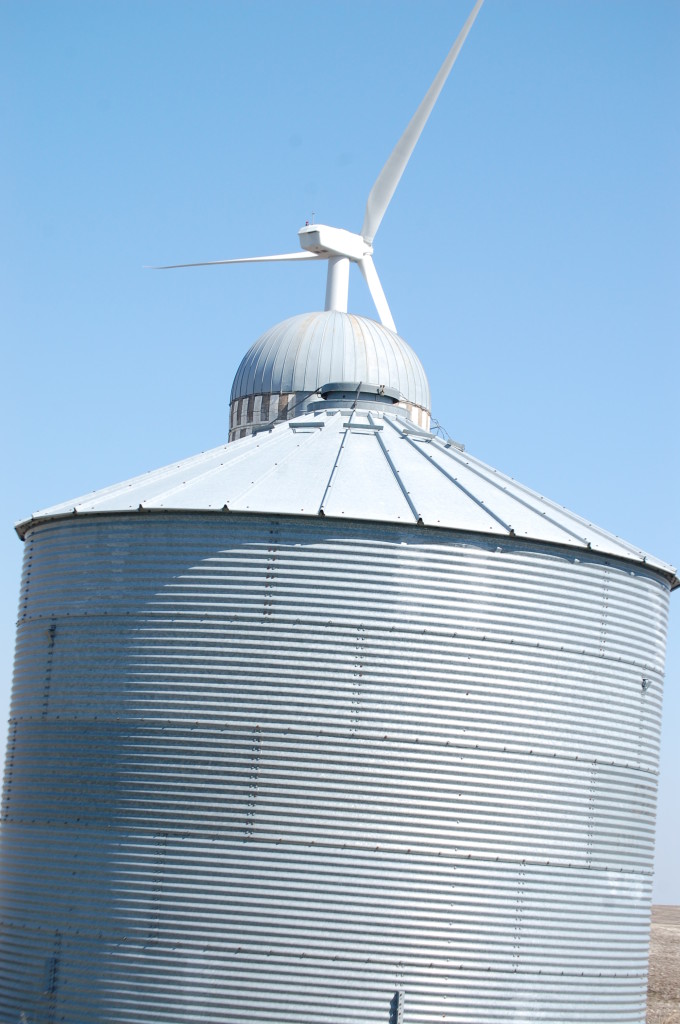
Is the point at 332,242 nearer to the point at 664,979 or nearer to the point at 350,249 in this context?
the point at 350,249

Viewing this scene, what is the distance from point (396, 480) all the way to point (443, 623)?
359 cm

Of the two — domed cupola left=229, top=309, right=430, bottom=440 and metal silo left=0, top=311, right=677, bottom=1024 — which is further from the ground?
domed cupola left=229, top=309, right=430, bottom=440

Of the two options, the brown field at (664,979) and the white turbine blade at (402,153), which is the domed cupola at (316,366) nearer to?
the white turbine blade at (402,153)

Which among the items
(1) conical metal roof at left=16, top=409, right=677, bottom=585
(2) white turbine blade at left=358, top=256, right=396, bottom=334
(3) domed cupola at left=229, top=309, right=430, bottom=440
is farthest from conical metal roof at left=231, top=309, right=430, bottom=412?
(1) conical metal roof at left=16, top=409, right=677, bottom=585

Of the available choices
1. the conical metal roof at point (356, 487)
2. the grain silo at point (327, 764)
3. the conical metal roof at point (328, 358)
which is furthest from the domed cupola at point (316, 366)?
the grain silo at point (327, 764)

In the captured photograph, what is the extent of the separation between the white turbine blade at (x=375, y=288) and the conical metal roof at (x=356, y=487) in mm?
16120

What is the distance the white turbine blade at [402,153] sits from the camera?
41.2m

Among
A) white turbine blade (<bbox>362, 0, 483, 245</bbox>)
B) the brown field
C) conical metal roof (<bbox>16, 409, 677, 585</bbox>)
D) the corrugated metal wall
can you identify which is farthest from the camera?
white turbine blade (<bbox>362, 0, 483, 245</bbox>)

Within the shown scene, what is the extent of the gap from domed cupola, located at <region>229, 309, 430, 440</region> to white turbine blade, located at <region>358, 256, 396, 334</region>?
2722 millimetres

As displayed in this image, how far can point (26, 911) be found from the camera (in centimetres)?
2517

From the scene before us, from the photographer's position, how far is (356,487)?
83.4ft

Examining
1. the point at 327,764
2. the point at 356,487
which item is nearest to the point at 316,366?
the point at 356,487

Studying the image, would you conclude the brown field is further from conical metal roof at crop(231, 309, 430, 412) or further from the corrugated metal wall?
conical metal roof at crop(231, 309, 430, 412)

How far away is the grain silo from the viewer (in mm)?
22688
